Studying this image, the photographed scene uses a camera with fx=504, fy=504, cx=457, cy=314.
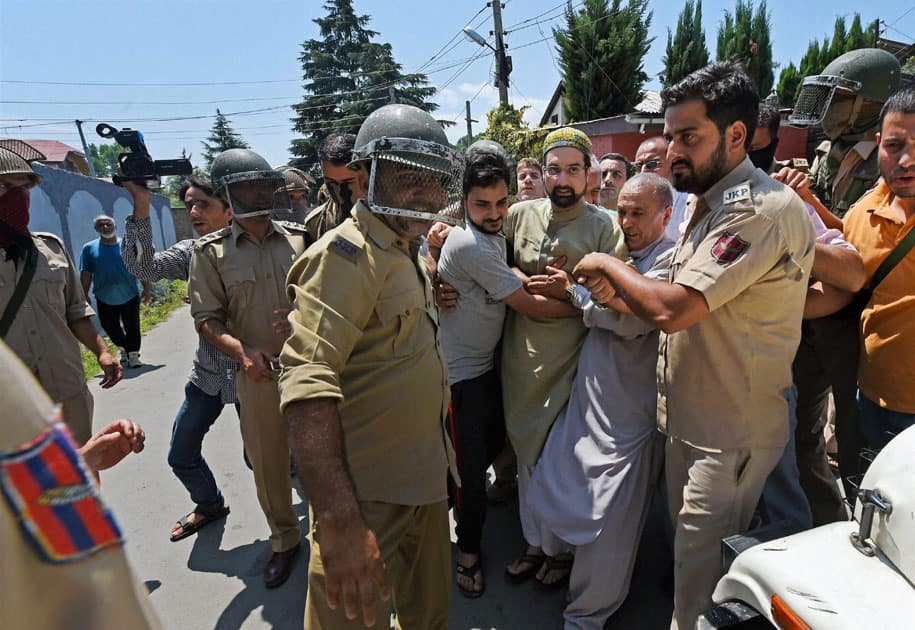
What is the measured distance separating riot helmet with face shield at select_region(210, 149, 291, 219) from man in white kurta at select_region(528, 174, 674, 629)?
5.43 ft

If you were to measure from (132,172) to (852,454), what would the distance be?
393cm

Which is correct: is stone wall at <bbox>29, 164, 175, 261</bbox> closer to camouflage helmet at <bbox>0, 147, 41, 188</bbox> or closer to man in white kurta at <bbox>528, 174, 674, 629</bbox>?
camouflage helmet at <bbox>0, 147, 41, 188</bbox>

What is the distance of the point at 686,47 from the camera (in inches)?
886

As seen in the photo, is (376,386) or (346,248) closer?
(346,248)

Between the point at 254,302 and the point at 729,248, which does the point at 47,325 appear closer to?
the point at 254,302

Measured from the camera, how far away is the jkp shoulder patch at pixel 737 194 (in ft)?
5.26

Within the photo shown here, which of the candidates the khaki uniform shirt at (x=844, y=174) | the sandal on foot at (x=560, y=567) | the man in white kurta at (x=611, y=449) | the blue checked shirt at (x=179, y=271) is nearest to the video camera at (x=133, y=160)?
the blue checked shirt at (x=179, y=271)

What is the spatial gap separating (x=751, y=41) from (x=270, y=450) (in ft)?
89.9

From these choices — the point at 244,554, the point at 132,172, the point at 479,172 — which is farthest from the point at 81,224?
the point at 479,172

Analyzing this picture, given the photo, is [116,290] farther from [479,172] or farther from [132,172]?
[479,172]

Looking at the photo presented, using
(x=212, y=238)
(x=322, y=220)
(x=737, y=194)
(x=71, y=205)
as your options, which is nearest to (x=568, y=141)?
(x=737, y=194)

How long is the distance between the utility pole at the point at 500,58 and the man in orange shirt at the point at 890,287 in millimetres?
14366

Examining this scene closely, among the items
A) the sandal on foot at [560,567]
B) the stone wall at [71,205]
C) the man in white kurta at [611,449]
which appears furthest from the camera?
the stone wall at [71,205]

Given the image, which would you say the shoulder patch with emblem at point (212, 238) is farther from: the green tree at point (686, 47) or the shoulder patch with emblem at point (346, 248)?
the green tree at point (686, 47)
